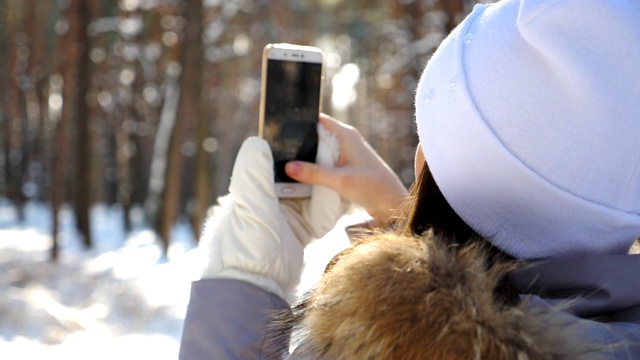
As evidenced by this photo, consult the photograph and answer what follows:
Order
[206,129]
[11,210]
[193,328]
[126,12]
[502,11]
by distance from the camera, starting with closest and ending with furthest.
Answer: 1. [502,11]
2. [193,328]
3. [206,129]
4. [126,12]
5. [11,210]

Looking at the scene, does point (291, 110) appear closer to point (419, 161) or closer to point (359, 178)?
point (359, 178)

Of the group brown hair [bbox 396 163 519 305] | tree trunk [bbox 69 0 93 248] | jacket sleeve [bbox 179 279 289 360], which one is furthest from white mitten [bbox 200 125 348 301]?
tree trunk [bbox 69 0 93 248]

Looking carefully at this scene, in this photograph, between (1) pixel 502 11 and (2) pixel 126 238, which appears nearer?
(1) pixel 502 11

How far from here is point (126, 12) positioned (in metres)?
20.4

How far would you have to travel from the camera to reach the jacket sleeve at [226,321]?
167 cm

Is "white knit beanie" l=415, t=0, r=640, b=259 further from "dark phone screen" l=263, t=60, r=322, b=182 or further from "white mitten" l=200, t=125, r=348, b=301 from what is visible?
"dark phone screen" l=263, t=60, r=322, b=182

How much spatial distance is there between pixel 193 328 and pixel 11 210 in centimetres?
3501

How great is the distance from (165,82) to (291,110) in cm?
1958

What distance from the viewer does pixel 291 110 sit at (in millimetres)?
2244

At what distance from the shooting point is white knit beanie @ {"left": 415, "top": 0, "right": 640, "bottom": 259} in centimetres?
123

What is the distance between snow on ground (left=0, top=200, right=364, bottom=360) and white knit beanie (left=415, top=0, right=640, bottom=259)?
1.98 feet

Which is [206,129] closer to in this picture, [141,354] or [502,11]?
[141,354]

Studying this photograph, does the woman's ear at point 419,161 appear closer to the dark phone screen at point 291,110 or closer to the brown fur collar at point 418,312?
the brown fur collar at point 418,312

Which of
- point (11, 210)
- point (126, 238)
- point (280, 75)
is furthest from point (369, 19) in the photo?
point (280, 75)
